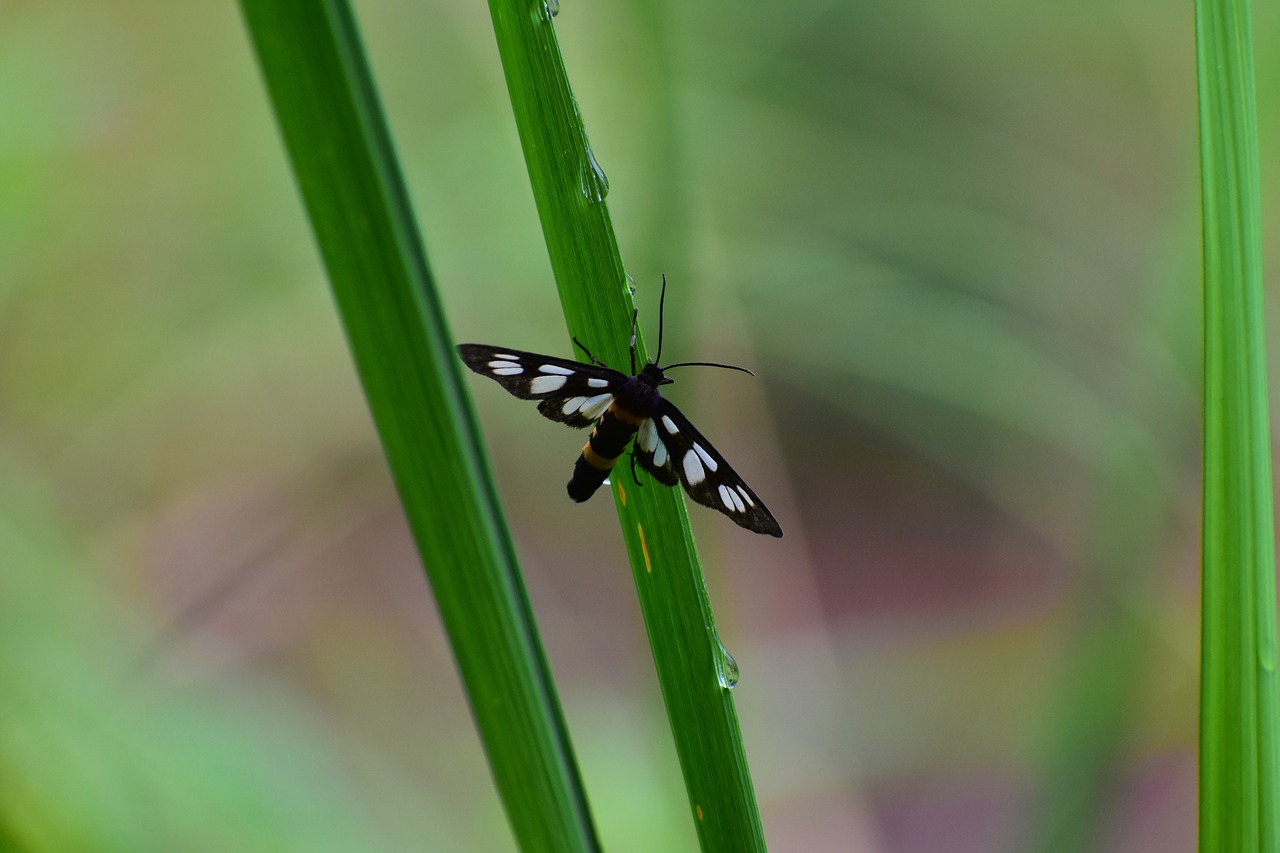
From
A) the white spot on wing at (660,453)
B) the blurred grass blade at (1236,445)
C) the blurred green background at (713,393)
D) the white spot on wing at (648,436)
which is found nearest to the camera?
the blurred grass blade at (1236,445)

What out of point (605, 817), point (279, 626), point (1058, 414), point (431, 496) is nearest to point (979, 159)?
point (1058, 414)

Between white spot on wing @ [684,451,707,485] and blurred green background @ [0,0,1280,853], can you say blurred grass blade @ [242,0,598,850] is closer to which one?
white spot on wing @ [684,451,707,485]

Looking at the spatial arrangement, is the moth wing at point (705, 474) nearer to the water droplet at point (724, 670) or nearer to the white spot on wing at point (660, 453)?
the white spot on wing at point (660, 453)

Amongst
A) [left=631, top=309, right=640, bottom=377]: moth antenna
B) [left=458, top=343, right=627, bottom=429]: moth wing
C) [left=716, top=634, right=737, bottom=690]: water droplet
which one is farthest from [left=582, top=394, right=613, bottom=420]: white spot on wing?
[left=716, top=634, right=737, bottom=690]: water droplet

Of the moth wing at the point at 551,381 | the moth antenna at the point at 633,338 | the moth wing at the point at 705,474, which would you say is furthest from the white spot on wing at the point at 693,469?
the moth antenna at the point at 633,338

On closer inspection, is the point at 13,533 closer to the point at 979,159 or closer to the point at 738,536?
the point at 738,536

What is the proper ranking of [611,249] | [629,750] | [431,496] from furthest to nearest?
[629,750]
[611,249]
[431,496]
